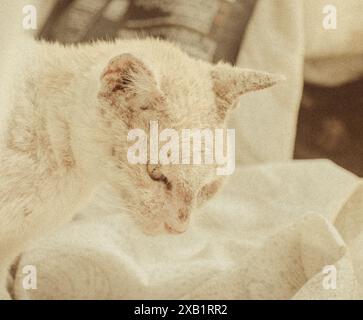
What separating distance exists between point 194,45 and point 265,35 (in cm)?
13

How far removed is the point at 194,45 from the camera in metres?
0.92

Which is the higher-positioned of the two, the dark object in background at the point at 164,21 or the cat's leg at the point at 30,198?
the dark object in background at the point at 164,21

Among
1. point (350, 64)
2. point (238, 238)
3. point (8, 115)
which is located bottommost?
point (238, 238)

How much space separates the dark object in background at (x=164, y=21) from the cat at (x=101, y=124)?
0.11 m

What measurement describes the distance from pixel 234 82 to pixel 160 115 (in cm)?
12

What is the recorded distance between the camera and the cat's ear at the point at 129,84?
674mm

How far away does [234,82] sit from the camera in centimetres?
77

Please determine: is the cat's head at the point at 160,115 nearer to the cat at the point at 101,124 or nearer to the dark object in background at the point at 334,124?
the cat at the point at 101,124

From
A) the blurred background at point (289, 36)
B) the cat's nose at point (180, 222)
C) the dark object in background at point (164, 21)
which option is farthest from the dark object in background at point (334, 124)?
the cat's nose at point (180, 222)

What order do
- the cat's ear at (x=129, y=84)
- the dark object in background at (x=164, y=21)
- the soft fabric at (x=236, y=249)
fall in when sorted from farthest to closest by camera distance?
the dark object in background at (x=164, y=21) < the soft fabric at (x=236, y=249) < the cat's ear at (x=129, y=84)

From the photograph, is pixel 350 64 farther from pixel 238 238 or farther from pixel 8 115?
pixel 8 115

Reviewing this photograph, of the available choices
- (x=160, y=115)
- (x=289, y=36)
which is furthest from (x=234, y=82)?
(x=289, y=36)

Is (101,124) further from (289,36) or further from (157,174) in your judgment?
(289,36)
